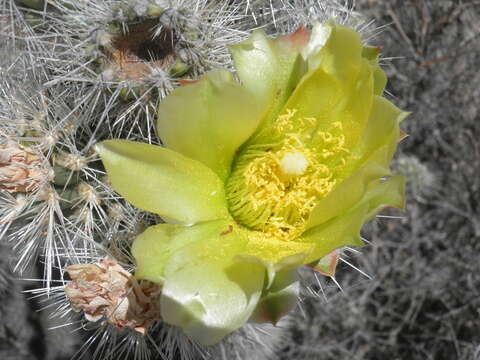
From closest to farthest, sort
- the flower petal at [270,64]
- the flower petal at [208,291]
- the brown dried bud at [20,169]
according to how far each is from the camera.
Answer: the flower petal at [208,291]
the flower petal at [270,64]
the brown dried bud at [20,169]

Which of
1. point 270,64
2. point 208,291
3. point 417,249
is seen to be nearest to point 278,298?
point 208,291

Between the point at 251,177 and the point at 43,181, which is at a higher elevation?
the point at 251,177

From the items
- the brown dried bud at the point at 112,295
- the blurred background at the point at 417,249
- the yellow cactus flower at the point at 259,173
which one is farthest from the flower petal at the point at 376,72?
the blurred background at the point at 417,249

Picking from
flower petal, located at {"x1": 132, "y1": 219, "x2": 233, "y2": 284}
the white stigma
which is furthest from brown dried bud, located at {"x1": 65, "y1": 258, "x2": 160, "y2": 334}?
the white stigma

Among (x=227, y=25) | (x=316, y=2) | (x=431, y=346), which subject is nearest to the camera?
(x=227, y=25)

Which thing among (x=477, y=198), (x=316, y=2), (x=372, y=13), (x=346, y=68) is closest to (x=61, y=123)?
(x=346, y=68)

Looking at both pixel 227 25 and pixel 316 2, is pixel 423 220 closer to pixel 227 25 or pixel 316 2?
pixel 316 2

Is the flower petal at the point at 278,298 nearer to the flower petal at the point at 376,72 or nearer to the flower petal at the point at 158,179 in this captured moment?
the flower petal at the point at 158,179
